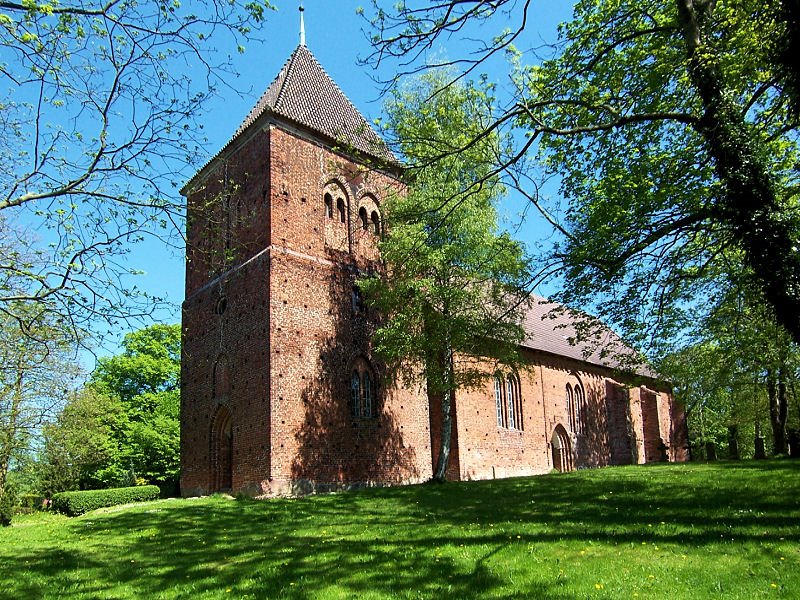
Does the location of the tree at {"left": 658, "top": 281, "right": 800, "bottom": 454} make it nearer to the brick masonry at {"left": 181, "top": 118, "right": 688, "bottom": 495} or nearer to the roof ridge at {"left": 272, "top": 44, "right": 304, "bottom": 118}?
the brick masonry at {"left": 181, "top": 118, "right": 688, "bottom": 495}

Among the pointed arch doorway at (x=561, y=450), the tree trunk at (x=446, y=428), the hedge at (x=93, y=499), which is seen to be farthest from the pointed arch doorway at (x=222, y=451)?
the pointed arch doorway at (x=561, y=450)

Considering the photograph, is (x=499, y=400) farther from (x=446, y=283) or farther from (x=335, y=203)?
(x=335, y=203)

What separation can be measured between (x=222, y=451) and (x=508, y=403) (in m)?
12.3

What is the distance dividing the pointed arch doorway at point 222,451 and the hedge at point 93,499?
4.53 m

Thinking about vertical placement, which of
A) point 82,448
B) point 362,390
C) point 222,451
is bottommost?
point 222,451

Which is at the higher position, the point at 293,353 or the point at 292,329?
the point at 292,329

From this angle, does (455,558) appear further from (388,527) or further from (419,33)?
(419,33)

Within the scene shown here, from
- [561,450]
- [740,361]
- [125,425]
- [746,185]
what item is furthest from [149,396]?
[746,185]

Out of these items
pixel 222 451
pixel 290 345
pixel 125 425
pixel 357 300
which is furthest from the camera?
pixel 125 425

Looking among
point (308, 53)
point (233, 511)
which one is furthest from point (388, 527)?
point (308, 53)

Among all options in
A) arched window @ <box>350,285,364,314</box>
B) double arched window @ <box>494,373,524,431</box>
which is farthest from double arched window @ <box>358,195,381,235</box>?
double arched window @ <box>494,373,524,431</box>

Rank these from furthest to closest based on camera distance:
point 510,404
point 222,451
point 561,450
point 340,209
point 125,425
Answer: point 125,425 → point 561,450 → point 510,404 → point 340,209 → point 222,451

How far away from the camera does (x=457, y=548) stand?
857cm

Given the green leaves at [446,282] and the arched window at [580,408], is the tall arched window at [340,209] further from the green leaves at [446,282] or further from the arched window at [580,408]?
the arched window at [580,408]
